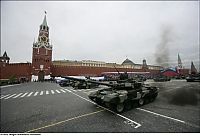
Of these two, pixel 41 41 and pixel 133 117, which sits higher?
pixel 41 41

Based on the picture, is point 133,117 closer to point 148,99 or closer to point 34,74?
point 148,99

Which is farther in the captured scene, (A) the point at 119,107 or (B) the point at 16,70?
(B) the point at 16,70

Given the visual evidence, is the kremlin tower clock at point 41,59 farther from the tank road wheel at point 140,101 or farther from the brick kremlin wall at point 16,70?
the tank road wheel at point 140,101

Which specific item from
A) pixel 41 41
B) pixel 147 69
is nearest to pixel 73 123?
pixel 41 41

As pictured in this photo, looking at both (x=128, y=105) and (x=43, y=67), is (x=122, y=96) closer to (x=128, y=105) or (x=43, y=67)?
(x=128, y=105)

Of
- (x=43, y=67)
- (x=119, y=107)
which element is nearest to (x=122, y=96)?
(x=119, y=107)

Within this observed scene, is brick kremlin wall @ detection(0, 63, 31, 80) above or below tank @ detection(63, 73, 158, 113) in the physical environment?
above

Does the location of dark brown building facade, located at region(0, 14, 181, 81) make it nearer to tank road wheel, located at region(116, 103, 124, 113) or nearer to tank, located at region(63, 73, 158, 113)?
tank, located at region(63, 73, 158, 113)

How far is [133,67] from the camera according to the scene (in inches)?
2489

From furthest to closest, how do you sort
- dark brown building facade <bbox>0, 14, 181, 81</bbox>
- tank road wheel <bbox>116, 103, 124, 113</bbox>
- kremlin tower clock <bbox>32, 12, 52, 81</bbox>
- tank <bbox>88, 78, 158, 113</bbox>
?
kremlin tower clock <bbox>32, 12, 52, 81</bbox>
dark brown building facade <bbox>0, 14, 181, 81</bbox>
tank road wheel <bbox>116, 103, 124, 113</bbox>
tank <bbox>88, 78, 158, 113</bbox>

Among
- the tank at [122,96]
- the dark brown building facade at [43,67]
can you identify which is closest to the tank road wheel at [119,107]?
the tank at [122,96]

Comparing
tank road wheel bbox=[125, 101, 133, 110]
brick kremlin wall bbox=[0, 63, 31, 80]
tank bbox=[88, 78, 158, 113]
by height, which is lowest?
tank road wheel bbox=[125, 101, 133, 110]

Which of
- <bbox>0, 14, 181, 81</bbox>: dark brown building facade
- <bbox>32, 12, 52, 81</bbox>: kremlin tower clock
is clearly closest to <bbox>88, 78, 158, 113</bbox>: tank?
<bbox>0, 14, 181, 81</bbox>: dark brown building facade

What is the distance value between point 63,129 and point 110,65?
2223 inches
